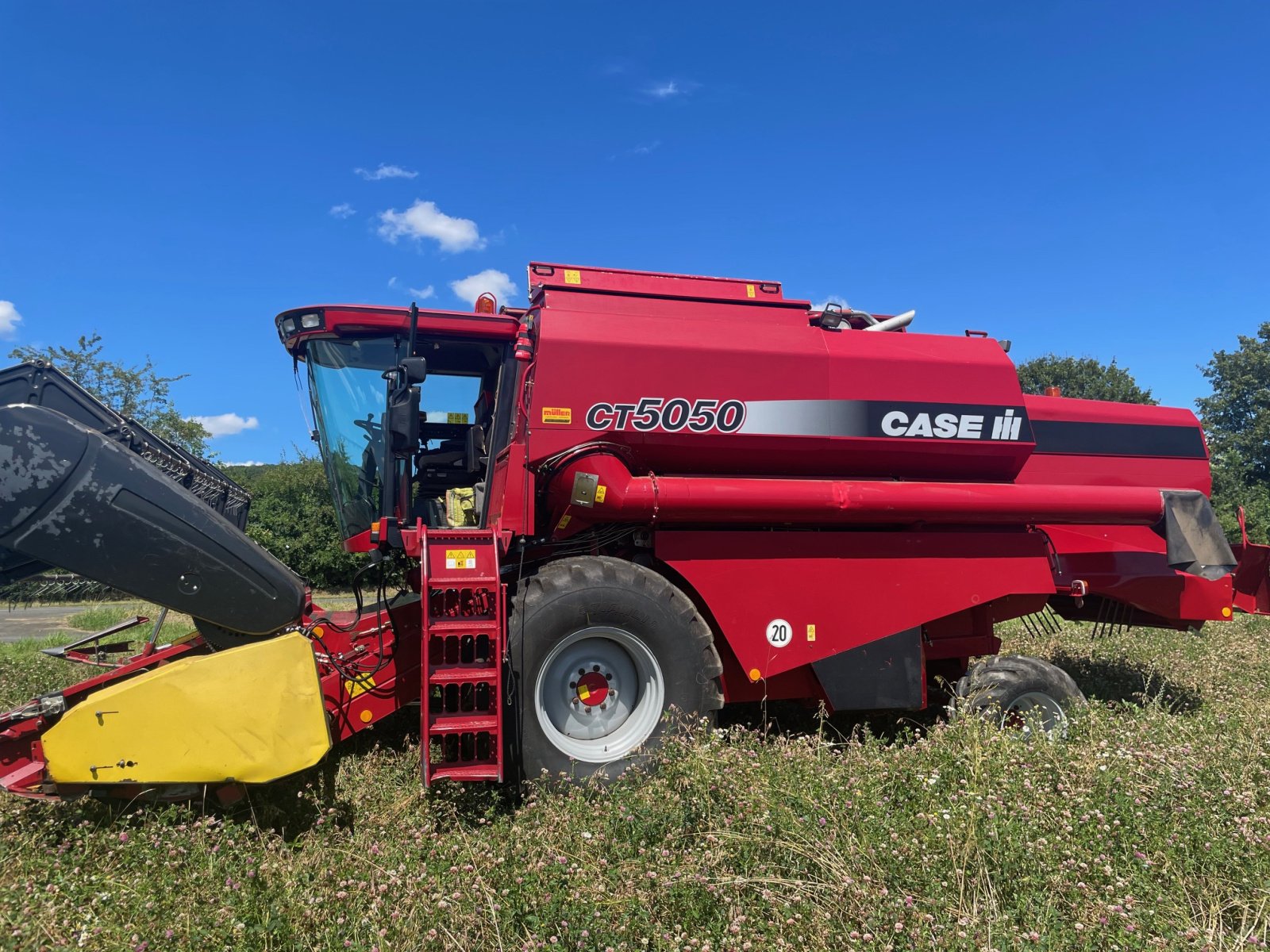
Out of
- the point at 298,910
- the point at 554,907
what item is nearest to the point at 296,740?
the point at 298,910

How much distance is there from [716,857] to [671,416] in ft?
8.18

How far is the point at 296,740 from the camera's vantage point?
367 centimetres

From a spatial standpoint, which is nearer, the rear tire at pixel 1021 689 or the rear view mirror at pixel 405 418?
the rear view mirror at pixel 405 418

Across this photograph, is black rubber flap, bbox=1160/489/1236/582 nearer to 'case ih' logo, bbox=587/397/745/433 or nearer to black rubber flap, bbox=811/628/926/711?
black rubber flap, bbox=811/628/926/711

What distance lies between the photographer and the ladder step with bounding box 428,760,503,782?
3848 mm

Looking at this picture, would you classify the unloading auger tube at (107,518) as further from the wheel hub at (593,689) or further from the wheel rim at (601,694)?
the wheel hub at (593,689)

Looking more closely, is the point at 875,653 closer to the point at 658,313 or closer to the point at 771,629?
the point at 771,629

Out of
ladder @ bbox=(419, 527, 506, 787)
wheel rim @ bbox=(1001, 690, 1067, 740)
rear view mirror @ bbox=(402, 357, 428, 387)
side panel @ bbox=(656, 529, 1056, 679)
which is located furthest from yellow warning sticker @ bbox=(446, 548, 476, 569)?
wheel rim @ bbox=(1001, 690, 1067, 740)

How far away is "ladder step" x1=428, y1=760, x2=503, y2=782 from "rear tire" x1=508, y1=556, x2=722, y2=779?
12.6 inches

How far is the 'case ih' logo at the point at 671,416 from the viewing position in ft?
15.3

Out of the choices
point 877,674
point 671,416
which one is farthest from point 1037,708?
point 671,416

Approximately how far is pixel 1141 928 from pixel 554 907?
1.92 metres

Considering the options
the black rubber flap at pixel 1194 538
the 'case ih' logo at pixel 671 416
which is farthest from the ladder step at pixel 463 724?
the black rubber flap at pixel 1194 538

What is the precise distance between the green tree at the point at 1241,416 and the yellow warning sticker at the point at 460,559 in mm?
31137
